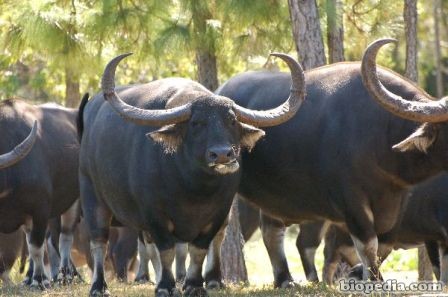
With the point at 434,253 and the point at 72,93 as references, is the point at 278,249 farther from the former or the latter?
the point at 72,93

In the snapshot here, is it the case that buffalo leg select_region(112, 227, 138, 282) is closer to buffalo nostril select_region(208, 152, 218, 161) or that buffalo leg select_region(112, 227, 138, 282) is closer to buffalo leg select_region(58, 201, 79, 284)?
buffalo leg select_region(58, 201, 79, 284)

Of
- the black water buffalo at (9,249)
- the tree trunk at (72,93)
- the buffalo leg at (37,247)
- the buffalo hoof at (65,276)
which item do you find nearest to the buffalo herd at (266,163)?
the buffalo leg at (37,247)

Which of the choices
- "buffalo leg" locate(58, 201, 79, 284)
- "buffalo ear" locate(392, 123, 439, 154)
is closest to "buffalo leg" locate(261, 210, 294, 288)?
"buffalo ear" locate(392, 123, 439, 154)

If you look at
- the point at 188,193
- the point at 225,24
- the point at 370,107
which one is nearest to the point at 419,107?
the point at 370,107

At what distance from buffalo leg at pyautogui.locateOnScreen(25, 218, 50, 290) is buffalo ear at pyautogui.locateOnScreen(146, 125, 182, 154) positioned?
3843 mm

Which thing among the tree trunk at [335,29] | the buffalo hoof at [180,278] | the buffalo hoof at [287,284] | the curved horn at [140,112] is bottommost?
the buffalo hoof at [287,284]

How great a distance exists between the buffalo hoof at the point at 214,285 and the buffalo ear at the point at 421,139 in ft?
9.57

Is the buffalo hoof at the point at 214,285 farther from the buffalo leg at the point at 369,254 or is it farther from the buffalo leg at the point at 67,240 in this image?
the buffalo leg at the point at 67,240

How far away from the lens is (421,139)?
10.1 metres

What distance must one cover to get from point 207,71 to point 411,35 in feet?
10.2

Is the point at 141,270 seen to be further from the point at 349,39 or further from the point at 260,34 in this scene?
the point at 349,39

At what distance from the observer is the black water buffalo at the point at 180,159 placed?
10.0 metres

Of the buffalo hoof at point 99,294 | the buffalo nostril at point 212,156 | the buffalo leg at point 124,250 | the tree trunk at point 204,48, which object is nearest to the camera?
the buffalo nostril at point 212,156

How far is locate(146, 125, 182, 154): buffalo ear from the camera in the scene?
10.1 metres
